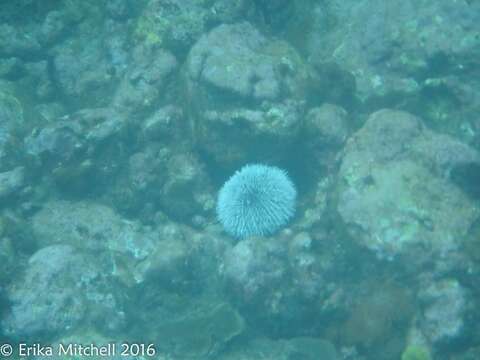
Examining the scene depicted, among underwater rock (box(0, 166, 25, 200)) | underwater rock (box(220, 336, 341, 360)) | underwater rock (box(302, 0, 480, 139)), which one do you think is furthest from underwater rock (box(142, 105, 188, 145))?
underwater rock (box(220, 336, 341, 360))

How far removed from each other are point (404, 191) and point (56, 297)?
476cm

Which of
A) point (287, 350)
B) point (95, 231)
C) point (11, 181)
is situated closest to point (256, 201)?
point (287, 350)

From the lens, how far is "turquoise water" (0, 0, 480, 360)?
575cm

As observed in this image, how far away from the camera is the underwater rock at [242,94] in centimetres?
659

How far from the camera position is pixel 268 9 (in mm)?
8289

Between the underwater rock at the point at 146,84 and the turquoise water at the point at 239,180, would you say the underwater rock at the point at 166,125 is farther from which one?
the underwater rock at the point at 146,84

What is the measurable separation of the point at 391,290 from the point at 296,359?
1544mm

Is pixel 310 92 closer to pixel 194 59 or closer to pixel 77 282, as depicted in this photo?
pixel 194 59

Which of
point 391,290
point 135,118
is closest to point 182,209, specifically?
point 135,118

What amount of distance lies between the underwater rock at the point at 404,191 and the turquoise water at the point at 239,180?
→ 24 mm

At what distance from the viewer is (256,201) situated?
617 centimetres

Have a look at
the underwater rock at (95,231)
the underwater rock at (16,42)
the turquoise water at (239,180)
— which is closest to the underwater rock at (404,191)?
the turquoise water at (239,180)

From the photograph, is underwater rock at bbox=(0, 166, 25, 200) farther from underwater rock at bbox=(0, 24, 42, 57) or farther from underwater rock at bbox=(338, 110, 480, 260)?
underwater rock at bbox=(338, 110, 480, 260)

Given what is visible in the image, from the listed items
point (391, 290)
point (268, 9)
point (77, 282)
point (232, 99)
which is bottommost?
point (77, 282)
